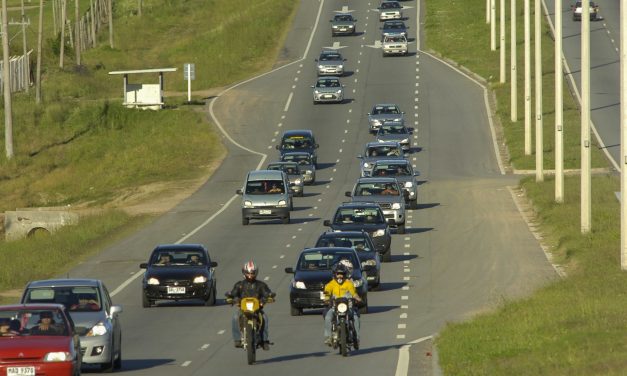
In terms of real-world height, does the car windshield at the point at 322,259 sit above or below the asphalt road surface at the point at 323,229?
above

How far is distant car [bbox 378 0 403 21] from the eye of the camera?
130125 millimetres

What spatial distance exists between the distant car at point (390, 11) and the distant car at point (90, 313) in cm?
10428

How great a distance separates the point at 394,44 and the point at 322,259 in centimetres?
8006

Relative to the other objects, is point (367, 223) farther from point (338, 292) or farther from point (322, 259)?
point (338, 292)

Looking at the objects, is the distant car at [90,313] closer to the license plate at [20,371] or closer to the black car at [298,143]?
the license plate at [20,371]

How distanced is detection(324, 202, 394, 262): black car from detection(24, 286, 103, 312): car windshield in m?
20.0

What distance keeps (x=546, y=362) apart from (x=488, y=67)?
88.6 meters

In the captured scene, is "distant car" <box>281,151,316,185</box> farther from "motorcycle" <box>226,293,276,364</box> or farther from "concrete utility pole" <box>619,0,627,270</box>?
"motorcycle" <box>226,293,276,364</box>

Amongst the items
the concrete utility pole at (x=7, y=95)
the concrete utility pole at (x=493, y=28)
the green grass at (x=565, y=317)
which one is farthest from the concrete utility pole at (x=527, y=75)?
the concrete utility pole at (x=493, y=28)

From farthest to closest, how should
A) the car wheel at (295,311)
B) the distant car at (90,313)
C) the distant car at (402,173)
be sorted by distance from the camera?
the distant car at (402,173)
the car wheel at (295,311)
the distant car at (90,313)

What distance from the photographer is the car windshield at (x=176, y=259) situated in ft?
126

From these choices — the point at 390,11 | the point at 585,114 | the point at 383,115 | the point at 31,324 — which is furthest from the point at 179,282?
the point at 390,11

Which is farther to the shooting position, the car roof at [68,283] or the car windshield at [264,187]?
the car windshield at [264,187]

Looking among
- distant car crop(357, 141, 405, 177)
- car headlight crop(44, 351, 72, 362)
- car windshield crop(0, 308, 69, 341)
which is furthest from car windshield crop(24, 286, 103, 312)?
distant car crop(357, 141, 405, 177)
